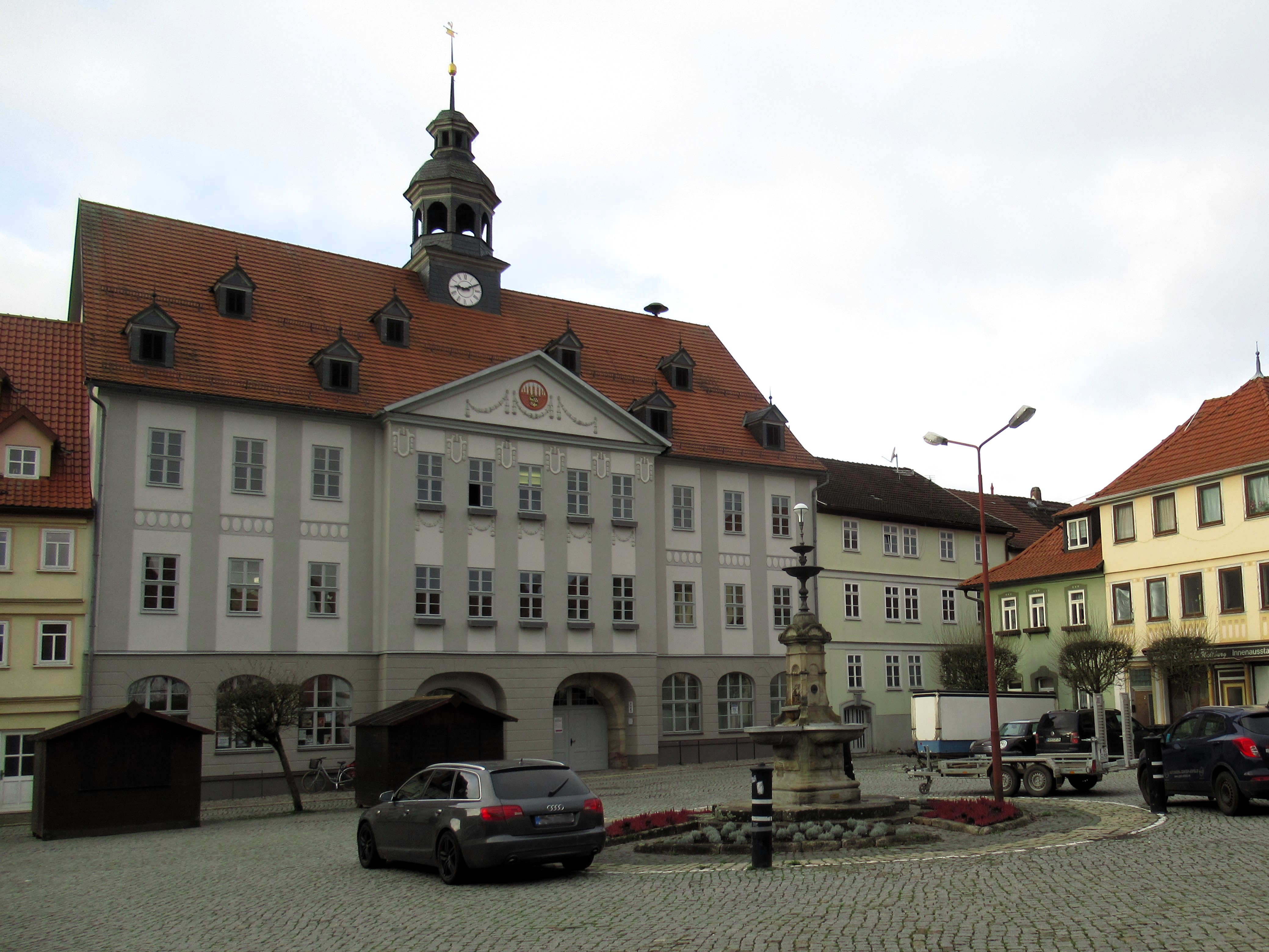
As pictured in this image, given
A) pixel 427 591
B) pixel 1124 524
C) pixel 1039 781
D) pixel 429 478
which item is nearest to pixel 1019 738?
pixel 1039 781

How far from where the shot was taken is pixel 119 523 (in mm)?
33469

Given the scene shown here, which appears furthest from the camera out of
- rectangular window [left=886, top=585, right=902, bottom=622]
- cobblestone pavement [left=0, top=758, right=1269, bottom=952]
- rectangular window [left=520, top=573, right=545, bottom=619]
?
rectangular window [left=886, top=585, right=902, bottom=622]

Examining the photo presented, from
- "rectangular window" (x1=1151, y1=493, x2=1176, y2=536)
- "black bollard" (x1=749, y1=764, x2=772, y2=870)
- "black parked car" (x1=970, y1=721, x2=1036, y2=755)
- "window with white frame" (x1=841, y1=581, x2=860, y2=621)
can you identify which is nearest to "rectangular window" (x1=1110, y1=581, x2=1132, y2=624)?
"rectangular window" (x1=1151, y1=493, x2=1176, y2=536)

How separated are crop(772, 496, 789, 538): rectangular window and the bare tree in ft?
67.7

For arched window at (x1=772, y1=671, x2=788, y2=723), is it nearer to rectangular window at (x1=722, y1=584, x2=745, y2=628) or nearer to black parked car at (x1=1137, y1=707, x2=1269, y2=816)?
rectangular window at (x1=722, y1=584, x2=745, y2=628)

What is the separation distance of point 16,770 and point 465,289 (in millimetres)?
21323

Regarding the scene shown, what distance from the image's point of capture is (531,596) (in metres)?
39.4

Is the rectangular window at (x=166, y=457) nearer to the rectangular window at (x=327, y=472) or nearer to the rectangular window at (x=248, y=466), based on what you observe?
the rectangular window at (x=248, y=466)

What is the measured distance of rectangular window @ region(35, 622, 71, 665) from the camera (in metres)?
32.2

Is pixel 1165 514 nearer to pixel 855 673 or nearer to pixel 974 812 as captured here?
pixel 855 673

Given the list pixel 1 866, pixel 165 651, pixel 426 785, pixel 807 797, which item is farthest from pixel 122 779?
pixel 807 797

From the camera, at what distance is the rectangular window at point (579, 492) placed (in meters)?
40.7

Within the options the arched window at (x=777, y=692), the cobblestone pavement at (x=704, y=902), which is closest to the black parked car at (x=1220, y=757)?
the cobblestone pavement at (x=704, y=902)

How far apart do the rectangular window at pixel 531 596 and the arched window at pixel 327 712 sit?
5844 mm
